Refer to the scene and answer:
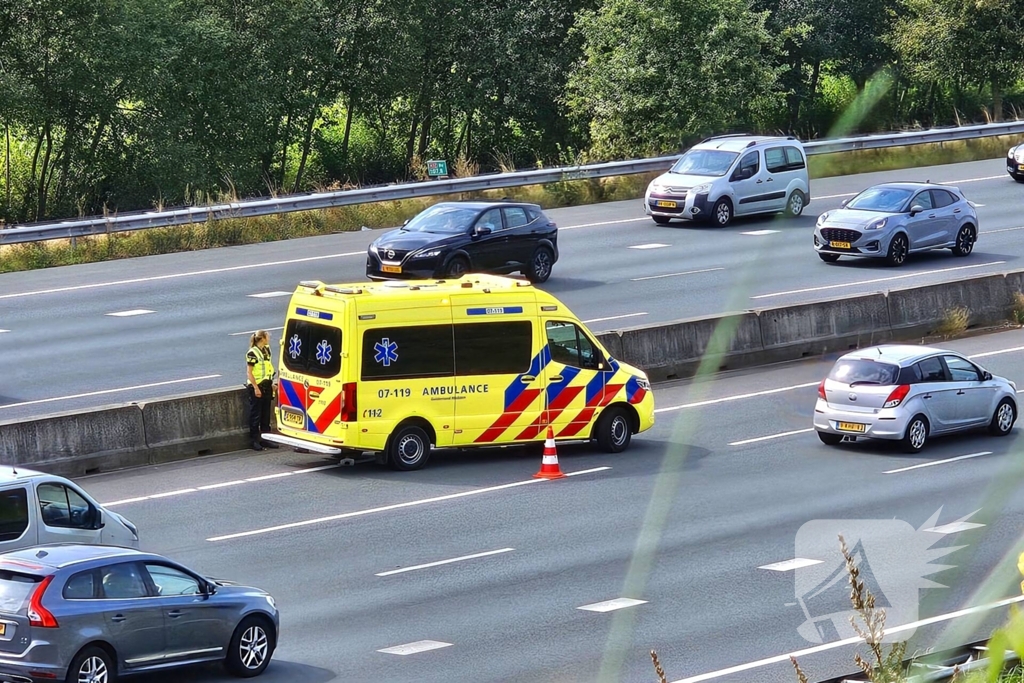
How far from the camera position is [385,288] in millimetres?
19875

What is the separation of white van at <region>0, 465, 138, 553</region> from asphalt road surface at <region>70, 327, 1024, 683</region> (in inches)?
51.9

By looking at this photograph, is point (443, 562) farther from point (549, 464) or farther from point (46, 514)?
point (549, 464)

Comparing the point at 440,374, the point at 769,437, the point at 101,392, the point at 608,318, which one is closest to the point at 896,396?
the point at 769,437

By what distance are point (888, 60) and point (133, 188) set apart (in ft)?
101

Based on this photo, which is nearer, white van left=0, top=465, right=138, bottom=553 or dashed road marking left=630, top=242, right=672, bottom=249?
white van left=0, top=465, right=138, bottom=553

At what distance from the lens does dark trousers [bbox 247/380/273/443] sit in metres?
20.4

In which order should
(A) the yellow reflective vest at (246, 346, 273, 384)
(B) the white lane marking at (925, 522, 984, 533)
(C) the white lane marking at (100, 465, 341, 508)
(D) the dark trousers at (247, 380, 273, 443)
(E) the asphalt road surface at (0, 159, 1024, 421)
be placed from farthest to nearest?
(E) the asphalt road surface at (0, 159, 1024, 421) → (D) the dark trousers at (247, 380, 273, 443) → (A) the yellow reflective vest at (246, 346, 273, 384) → (C) the white lane marking at (100, 465, 341, 508) → (B) the white lane marking at (925, 522, 984, 533)

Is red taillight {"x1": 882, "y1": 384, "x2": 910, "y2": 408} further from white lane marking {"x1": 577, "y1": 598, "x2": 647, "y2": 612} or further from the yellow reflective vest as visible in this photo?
the yellow reflective vest

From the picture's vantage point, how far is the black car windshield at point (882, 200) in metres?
33.0

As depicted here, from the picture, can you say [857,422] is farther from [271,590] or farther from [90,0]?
[90,0]

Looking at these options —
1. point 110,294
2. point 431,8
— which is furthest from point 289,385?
point 431,8

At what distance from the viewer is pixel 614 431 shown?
2089cm

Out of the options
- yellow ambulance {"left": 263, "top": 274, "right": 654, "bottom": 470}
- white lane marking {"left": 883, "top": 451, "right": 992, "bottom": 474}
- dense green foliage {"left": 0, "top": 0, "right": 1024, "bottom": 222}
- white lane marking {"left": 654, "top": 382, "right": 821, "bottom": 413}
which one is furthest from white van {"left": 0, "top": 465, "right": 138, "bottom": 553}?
dense green foliage {"left": 0, "top": 0, "right": 1024, "bottom": 222}

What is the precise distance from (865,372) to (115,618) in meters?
→ 12.9
